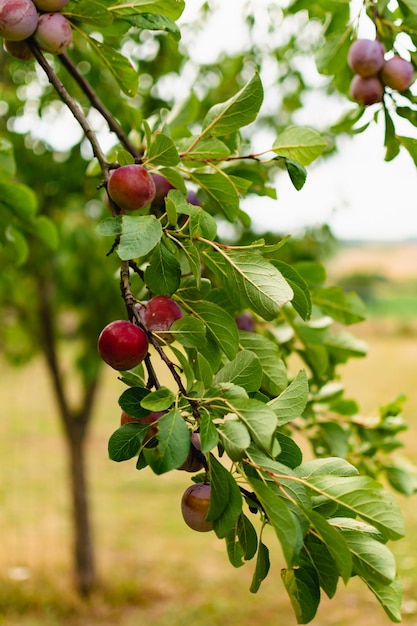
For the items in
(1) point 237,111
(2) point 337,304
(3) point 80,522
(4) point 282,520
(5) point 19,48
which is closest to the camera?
(4) point 282,520

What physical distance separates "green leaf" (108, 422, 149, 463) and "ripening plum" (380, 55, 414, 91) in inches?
24.8

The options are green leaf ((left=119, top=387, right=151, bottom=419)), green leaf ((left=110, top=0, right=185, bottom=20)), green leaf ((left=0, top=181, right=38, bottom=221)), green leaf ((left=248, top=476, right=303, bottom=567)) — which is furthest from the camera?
green leaf ((left=0, top=181, right=38, bottom=221))

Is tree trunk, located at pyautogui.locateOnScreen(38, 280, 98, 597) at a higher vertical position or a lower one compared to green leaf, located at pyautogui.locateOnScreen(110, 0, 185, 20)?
lower

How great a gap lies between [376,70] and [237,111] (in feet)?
1.03

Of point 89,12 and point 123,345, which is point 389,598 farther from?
point 89,12

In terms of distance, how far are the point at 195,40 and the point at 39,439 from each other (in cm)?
599

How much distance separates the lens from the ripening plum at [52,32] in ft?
2.69

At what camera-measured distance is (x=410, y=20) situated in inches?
36.4

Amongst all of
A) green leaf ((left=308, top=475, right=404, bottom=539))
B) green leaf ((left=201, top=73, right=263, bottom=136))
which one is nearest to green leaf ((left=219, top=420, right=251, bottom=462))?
green leaf ((left=308, top=475, right=404, bottom=539))

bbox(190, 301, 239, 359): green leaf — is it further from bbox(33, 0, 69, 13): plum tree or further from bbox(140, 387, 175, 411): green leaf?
bbox(33, 0, 69, 13): plum tree

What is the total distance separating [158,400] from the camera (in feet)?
1.99

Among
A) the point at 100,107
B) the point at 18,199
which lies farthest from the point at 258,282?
the point at 18,199

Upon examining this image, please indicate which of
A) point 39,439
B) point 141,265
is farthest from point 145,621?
point 39,439

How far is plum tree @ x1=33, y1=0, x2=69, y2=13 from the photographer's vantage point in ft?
2.67
